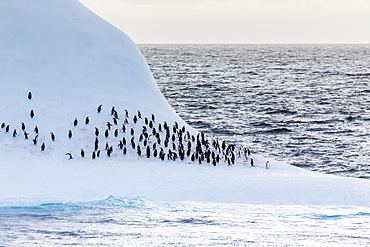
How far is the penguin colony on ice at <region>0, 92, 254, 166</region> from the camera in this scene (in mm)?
18016

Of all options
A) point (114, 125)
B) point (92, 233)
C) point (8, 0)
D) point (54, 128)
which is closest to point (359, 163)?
point (114, 125)

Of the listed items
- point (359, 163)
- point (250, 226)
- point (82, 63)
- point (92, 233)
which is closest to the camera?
point (92, 233)

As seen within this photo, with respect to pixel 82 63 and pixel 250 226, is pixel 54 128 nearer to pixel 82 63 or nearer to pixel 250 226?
Result: pixel 82 63

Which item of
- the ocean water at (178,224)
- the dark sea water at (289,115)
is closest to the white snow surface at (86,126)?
the ocean water at (178,224)

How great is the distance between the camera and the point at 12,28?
23.1m

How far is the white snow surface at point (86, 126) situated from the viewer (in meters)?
14.8

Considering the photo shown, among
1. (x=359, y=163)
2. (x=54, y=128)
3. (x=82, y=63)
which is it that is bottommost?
(x=359, y=163)

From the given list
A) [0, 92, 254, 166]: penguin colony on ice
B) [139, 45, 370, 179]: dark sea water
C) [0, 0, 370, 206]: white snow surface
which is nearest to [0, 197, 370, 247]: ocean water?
[0, 0, 370, 206]: white snow surface

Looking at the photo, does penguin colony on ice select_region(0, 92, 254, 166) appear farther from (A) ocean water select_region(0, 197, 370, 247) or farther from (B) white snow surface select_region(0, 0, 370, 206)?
(A) ocean water select_region(0, 197, 370, 247)

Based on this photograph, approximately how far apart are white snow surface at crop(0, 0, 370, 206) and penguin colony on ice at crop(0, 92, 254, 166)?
145 millimetres

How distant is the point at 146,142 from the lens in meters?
18.7

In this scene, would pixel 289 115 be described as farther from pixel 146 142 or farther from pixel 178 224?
pixel 178 224

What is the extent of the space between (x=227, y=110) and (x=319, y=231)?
3324 centimetres

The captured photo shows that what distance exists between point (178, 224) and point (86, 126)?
333 inches
